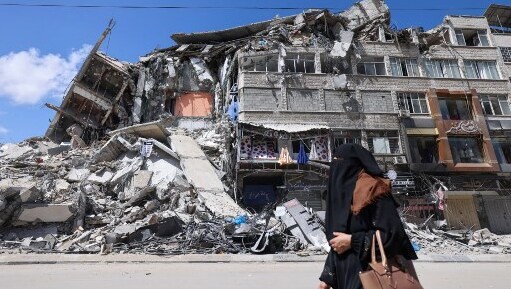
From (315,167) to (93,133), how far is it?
16790 millimetres

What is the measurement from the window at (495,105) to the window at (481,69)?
1.81 m

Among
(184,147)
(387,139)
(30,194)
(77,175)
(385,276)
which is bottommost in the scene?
(385,276)

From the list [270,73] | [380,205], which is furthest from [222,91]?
[380,205]

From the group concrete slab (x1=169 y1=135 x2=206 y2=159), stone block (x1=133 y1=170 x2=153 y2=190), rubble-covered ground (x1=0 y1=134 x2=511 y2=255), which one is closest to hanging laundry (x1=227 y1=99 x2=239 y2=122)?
concrete slab (x1=169 y1=135 x2=206 y2=159)

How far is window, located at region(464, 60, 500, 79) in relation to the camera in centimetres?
2523

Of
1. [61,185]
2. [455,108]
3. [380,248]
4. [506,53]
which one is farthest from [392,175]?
[380,248]

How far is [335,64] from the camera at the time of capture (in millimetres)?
→ 24141

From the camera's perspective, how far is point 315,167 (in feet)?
63.9

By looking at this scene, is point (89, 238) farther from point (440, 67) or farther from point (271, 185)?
point (440, 67)

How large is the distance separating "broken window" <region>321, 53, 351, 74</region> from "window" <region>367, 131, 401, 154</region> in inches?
202

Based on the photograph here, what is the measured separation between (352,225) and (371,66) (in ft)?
79.9

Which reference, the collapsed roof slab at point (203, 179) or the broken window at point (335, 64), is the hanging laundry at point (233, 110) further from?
the broken window at point (335, 64)

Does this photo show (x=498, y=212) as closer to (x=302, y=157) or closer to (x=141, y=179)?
(x=302, y=157)

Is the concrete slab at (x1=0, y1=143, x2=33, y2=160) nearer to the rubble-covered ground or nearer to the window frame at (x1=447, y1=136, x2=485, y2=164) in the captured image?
the rubble-covered ground
